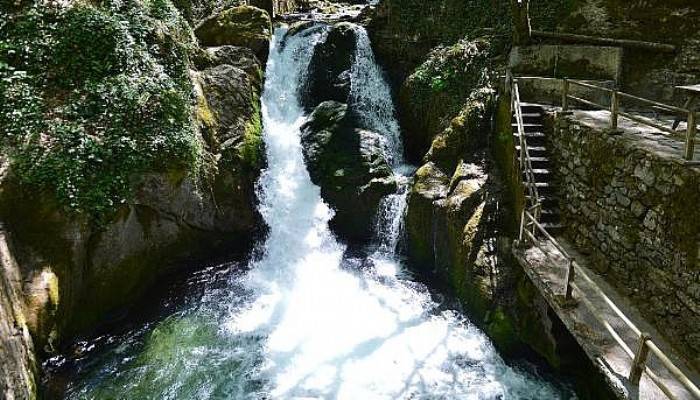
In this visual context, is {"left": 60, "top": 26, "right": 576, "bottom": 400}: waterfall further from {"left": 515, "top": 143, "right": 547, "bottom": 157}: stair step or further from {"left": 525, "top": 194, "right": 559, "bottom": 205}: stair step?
{"left": 515, "top": 143, "right": 547, "bottom": 157}: stair step

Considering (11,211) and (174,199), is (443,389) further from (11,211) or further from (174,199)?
(11,211)

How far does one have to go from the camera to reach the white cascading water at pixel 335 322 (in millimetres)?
7598

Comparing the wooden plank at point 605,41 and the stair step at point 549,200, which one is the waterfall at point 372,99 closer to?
the wooden plank at point 605,41

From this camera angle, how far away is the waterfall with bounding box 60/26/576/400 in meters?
7.57

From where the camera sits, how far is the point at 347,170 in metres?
12.2

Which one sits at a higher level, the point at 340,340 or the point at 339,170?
the point at 339,170

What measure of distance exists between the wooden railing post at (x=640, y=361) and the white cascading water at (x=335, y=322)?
256 cm

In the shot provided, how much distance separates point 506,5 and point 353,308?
28.1ft

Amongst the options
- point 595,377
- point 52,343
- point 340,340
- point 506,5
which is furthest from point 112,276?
point 506,5

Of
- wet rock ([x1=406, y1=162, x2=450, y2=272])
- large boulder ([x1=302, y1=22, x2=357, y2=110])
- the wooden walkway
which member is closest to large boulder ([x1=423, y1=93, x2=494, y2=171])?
wet rock ([x1=406, y1=162, x2=450, y2=272])

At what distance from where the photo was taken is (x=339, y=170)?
12.3 meters

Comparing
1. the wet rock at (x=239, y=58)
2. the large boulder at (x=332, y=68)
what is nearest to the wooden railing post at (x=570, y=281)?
the large boulder at (x=332, y=68)

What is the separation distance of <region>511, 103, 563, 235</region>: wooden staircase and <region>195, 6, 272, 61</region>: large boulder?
8.52 metres

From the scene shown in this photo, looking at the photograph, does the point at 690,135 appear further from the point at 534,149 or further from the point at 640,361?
the point at 534,149
